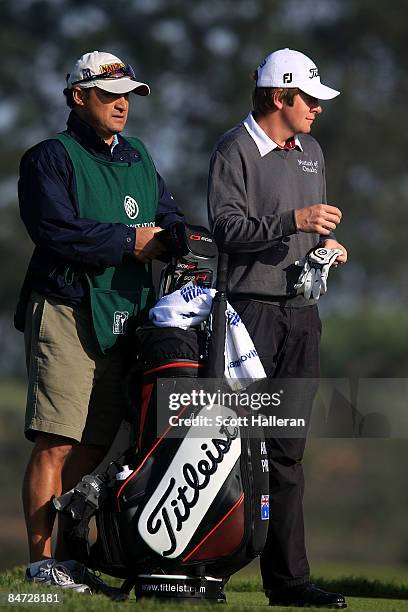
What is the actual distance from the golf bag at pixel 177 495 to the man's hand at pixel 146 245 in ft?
0.96

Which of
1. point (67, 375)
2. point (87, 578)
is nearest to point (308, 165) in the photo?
point (67, 375)

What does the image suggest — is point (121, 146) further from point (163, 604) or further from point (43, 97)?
point (43, 97)

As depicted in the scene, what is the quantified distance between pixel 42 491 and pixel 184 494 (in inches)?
20.7

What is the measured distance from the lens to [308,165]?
15.2 ft

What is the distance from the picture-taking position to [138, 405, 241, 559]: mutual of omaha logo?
4.03 meters

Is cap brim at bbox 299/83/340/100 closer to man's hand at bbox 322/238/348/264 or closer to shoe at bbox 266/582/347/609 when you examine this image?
man's hand at bbox 322/238/348/264

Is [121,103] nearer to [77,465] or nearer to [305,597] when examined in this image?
[77,465]

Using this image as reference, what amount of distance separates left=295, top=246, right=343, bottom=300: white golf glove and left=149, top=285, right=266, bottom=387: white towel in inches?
11.3

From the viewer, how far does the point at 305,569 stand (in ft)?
14.8

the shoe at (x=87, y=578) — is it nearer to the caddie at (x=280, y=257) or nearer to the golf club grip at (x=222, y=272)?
the caddie at (x=280, y=257)

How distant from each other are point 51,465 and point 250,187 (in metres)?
1.13

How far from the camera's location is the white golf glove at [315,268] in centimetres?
442

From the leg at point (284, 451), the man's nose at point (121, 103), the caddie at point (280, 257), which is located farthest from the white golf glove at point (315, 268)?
the man's nose at point (121, 103)

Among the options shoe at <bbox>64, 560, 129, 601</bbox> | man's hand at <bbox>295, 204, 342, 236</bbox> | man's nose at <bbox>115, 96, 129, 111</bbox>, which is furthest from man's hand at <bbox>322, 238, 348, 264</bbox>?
shoe at <bbox>64, 560, 129, 601</bbox>
